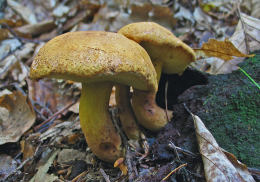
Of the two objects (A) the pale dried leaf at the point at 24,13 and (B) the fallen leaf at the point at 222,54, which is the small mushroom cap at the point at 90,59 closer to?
(B) the fallen leaf at the point at 222,54

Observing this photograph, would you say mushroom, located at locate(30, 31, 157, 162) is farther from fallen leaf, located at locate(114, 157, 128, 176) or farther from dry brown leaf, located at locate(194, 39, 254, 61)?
dry brown leaf, located at locate(194, 39, 254, 61)

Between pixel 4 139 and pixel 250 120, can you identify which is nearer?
pixel 250 120

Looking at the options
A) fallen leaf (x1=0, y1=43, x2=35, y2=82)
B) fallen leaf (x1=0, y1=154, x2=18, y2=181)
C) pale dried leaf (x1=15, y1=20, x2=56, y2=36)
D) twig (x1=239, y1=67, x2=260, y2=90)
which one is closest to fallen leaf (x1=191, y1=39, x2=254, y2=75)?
twig (x1=239, y1=67, x2=260, y2=90)

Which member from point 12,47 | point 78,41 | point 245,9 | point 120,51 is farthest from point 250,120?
point 12,47

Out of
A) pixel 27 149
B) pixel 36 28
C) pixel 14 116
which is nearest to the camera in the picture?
pixel 27 149

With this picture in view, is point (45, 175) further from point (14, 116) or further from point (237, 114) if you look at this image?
point (237, 114)

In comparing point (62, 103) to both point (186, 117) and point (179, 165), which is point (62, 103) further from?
point (179, 165)

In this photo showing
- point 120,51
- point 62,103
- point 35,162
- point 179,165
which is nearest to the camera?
point 120,51

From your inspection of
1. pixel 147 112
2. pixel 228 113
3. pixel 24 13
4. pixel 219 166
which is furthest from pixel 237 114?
pixel 24 13
